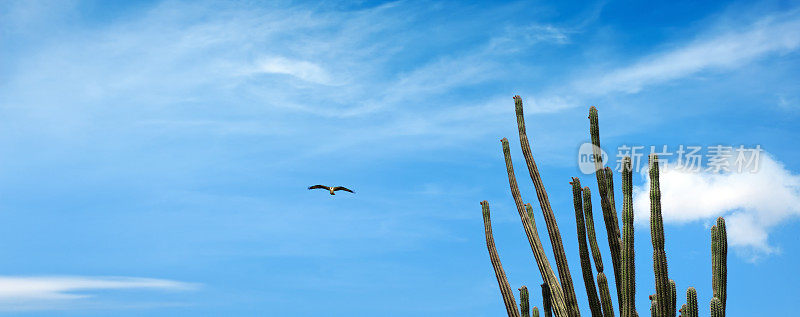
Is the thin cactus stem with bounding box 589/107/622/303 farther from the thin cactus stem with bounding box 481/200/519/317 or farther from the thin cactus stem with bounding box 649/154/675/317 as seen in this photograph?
the thin cactus stem with bounding box 481/200/519/317

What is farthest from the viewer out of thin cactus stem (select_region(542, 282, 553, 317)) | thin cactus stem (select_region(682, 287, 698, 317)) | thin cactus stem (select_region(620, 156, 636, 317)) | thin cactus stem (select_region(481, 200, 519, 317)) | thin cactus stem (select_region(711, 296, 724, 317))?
thin cactus stem (select_region(481, 200, 519, 317))

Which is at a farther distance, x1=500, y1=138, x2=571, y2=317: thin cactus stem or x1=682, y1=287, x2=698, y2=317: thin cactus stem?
x1=500, y1=138, x2=571, y2=317: thin cactus stem

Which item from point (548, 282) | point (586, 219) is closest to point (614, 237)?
point (586, 219)

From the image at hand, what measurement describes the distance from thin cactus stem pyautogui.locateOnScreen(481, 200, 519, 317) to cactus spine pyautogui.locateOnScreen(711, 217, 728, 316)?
2.32 m

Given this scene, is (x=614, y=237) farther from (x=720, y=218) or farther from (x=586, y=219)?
(x=720, y=218)

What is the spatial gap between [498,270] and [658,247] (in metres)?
2.36

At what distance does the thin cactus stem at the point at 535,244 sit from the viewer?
8234 mm

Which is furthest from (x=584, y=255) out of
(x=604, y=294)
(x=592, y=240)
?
(x=604, y=294)

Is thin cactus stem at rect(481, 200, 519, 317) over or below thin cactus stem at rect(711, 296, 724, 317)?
over

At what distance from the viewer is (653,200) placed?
23.3 feet

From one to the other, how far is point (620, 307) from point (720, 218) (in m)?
1.46

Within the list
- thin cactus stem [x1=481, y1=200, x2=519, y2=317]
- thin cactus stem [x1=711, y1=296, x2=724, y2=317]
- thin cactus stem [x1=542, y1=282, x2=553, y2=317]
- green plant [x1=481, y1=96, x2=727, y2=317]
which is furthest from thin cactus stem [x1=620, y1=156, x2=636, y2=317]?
thin cactus stem [x1=481, y1=200, x2=519, y2=317]

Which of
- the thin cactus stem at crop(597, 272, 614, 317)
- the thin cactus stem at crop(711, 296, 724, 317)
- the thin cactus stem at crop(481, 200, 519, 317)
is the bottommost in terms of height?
the thin cactus stem at crop(711, 296, 724, 317)

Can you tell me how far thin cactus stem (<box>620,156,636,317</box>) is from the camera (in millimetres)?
7459
